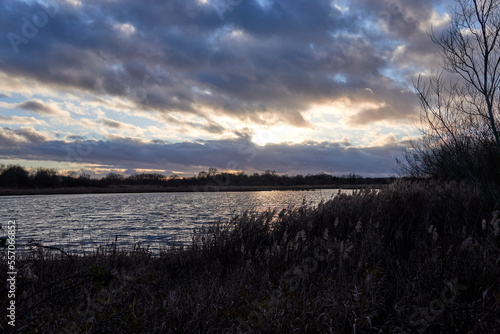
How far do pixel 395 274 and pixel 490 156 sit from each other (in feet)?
29.7

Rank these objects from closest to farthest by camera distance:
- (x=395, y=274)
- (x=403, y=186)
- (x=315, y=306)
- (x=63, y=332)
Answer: (x=63, y=332), (x=315, y=306), (x=395, y=274), (x=403, y=186)

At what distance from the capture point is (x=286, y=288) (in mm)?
5430

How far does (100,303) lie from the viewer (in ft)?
13.9

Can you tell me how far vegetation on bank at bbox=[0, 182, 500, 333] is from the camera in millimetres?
3805

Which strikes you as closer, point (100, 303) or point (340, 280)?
point (100, 303)

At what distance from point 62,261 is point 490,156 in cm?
1405

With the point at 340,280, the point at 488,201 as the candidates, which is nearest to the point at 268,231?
the point at 340,280

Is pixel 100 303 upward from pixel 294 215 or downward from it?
downward

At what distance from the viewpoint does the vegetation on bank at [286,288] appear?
380 cm

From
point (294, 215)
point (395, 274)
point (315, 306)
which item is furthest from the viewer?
point (294, 215)

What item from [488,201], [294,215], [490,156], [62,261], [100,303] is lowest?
[62,261]

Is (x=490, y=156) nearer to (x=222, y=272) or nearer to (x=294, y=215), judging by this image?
(x=294, y=215)

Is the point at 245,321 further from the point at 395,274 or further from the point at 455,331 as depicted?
the point at 395,274

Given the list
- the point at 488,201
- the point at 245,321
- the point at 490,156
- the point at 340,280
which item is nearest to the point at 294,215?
the point at 340,280
